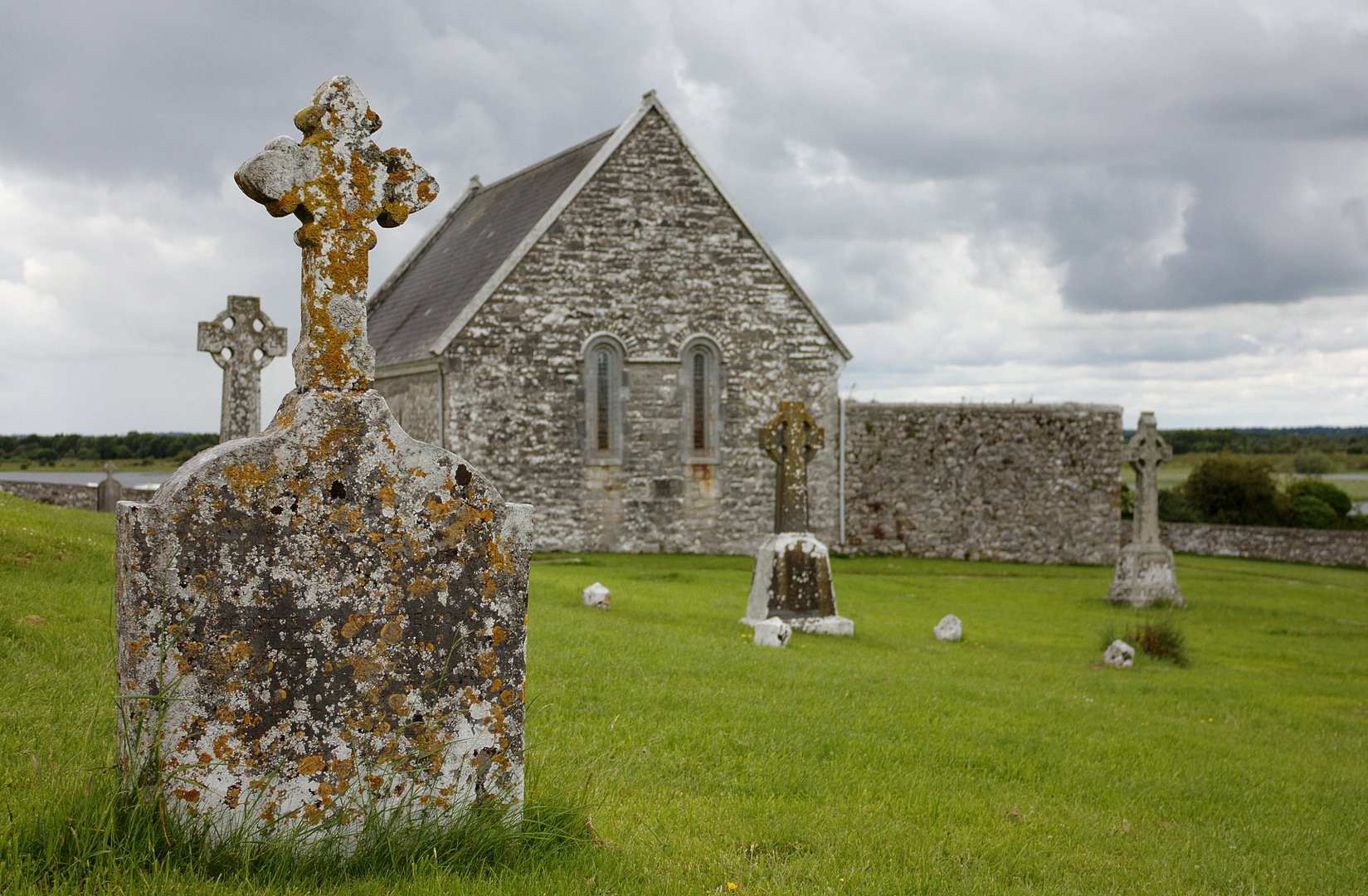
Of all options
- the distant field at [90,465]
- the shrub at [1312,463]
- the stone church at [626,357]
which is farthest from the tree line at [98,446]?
the shrub at [1312,463]

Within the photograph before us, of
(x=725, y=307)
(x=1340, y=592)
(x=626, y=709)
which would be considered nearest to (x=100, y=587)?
(x=626, y=709)

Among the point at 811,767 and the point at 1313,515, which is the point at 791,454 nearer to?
the point at 811,767

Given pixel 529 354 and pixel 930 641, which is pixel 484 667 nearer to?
pixel 930 641

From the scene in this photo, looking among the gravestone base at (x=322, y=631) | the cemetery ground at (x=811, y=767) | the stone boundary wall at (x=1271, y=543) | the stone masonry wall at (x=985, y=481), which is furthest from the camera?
the stone boundary wall at (x=1271, y=543)

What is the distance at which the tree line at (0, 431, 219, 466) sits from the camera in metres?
40.6

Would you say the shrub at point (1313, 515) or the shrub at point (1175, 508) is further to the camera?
the shrub at point (1175, 508)

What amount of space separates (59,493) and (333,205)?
2739 cm

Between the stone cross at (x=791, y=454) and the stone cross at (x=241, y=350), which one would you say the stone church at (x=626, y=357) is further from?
the stone cross at (x=791, y=454)

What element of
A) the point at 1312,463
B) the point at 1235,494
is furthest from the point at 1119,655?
the point at 1312,463

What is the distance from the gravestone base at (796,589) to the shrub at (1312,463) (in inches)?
1968

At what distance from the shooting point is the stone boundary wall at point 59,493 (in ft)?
86.8

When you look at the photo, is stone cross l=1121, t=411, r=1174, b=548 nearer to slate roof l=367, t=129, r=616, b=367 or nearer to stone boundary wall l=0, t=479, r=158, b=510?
slate roof l=367, t=129, r=616, b=367

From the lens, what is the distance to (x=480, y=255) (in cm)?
2347

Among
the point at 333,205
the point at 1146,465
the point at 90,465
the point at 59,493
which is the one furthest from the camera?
the point at 90,465
